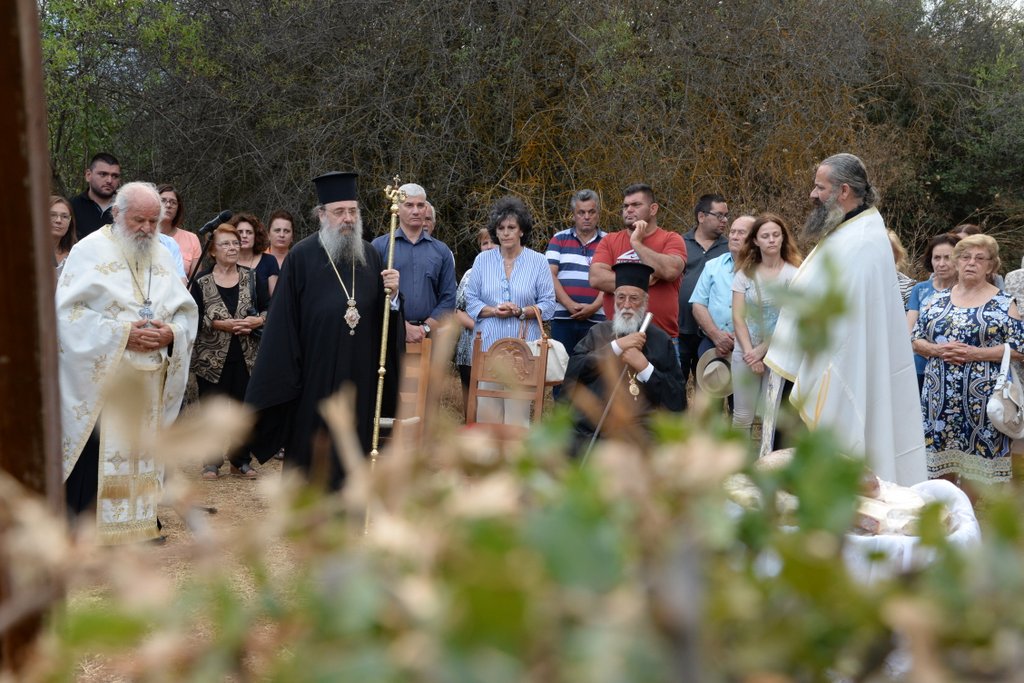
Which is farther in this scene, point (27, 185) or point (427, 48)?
point (427, 48)

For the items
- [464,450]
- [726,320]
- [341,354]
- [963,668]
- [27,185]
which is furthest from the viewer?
[726,320]

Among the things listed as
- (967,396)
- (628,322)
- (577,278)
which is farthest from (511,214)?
(967,396)

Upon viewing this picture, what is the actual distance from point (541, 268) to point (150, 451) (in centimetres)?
739

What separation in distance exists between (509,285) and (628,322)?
6.18 ft

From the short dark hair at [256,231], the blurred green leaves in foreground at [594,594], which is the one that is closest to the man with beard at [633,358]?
the short dark hair at [256,231]

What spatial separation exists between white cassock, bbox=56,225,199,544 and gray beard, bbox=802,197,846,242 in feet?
11.1

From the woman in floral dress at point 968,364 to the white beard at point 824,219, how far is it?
58.9 inches

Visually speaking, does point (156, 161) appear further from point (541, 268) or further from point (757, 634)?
point (757, 634)

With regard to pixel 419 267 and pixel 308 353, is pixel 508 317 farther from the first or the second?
pixel 308 353

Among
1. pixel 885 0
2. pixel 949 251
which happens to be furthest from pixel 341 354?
pixel 885 0

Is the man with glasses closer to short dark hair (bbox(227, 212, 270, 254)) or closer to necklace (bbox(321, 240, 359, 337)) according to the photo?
necklace (bbox(321, 240, 359, 337))

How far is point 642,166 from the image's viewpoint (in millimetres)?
11508

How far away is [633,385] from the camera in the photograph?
19.3ft

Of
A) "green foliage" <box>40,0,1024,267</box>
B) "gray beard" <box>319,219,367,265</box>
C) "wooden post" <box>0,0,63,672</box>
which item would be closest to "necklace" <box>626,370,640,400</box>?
"gray beard" <box>319,219,367,265</box>
